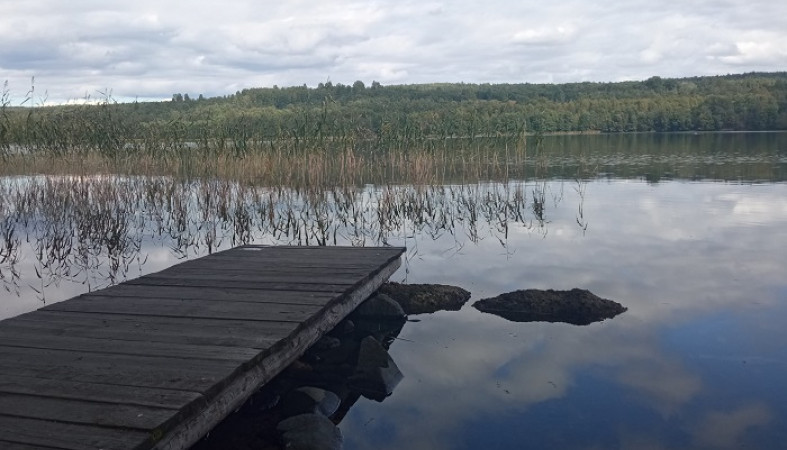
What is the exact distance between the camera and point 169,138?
1091 cm

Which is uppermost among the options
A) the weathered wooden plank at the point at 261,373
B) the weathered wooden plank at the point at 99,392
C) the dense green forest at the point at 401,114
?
the dense green forest at the point at 401,114

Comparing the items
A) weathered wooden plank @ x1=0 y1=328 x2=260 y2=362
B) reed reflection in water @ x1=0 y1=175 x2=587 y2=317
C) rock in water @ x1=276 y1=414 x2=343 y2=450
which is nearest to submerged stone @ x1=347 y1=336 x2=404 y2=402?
rock in water @ x1=276 y1=414 x2=343 y2=450

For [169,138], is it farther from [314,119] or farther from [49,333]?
[49,333]

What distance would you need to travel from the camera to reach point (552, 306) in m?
5.78

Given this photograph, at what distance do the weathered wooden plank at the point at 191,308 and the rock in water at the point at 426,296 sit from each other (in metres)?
1.92

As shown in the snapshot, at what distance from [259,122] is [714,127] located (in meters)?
33.9

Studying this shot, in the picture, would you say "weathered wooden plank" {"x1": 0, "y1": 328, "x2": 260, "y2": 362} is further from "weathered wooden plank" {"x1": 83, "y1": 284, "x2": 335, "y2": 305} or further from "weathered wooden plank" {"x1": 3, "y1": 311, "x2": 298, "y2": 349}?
"weathered wooden plank" {"x1": 83, "y1": 284, "x2": 335, "y2": 305}

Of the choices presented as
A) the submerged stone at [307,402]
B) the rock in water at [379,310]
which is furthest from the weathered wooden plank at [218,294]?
the rock in water at [379,310]

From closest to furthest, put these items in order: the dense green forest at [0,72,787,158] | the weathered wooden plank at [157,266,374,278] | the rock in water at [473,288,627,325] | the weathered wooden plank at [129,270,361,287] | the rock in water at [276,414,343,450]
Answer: the rock in water at [276,414,343,450], the weathered wooden plank at [129,270,361,287], the weathered wooden plank at [157,266,374,278], the rock in water at [473,288,627,325], the dense green forest at [0,72,787,158]

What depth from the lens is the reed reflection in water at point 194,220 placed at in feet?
26.1

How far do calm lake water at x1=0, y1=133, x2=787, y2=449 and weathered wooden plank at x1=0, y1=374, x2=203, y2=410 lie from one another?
47.7 inches

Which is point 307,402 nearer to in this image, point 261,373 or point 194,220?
point 261,373

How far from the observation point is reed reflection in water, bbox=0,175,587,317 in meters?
7.96

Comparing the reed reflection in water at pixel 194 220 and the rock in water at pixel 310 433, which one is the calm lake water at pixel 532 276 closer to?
the reed reflection in water at pixel 194 220
